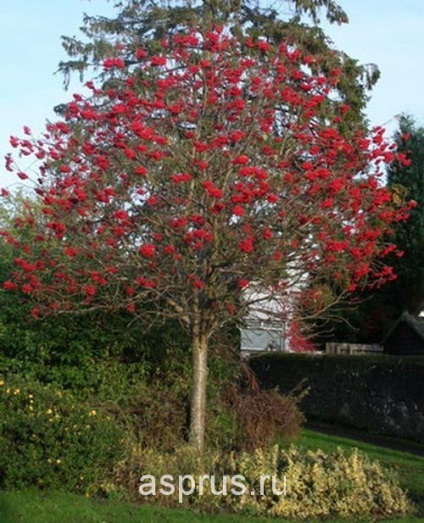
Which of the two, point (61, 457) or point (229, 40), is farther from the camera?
point (229, 40)

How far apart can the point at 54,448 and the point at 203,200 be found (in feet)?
11.3

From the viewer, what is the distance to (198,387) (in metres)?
12.4

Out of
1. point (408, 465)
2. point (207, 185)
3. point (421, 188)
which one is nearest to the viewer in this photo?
point (207, 185)

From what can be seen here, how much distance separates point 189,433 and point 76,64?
1420 centimetres

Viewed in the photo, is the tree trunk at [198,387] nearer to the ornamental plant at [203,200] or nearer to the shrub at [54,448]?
the ornamental plant at [203,200]

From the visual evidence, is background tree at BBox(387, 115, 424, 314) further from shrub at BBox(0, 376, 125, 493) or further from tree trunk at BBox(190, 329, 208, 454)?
shrub at BBox(0, 376, 125, 493)

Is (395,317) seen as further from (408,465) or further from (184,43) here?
(184,43)

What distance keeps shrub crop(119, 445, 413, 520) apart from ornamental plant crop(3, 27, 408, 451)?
1.13 metres

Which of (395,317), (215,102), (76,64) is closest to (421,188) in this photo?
(395,317)

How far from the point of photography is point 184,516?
963cm

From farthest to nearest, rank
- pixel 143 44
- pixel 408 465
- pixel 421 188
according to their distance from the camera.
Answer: pixel 421 188 → pixel 143 44 → pixel 408 465

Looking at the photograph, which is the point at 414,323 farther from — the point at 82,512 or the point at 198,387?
the point at 82,512

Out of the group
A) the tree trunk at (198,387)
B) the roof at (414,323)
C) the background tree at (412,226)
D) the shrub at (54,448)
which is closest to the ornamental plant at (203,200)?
the tree trunk at (198,387)

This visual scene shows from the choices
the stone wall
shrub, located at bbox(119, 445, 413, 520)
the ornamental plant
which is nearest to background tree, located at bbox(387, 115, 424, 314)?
the stone wall
